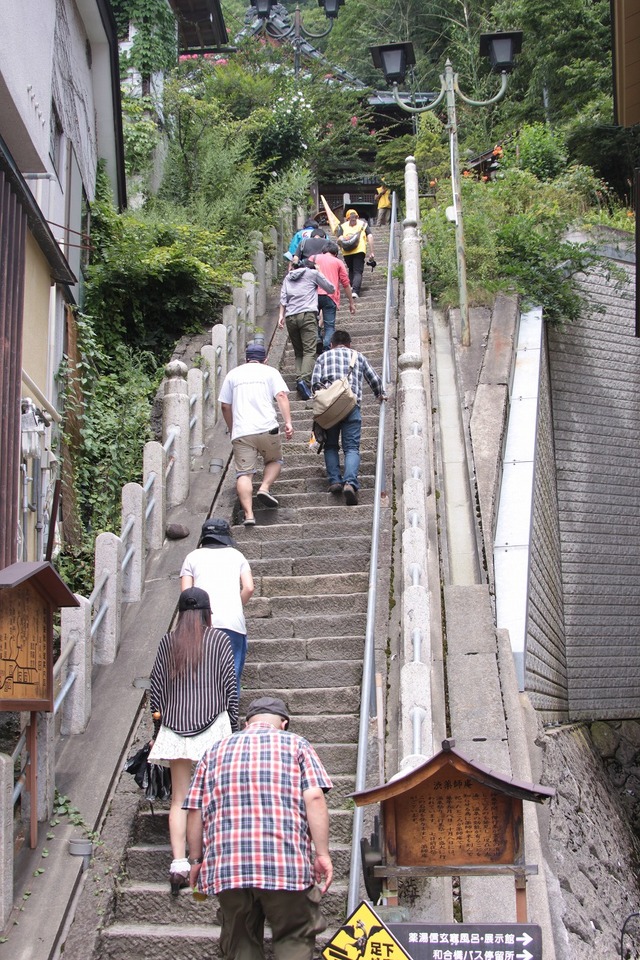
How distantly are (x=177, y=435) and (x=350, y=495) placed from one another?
1654 mm

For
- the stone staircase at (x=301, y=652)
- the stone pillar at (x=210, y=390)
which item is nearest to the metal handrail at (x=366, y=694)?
the stone staircase at (x=301, y=652)

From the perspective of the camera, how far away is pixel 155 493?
948 centimetres

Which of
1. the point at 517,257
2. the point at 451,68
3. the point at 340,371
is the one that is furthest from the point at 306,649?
the point at 517,257

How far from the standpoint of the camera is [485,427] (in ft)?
42.1

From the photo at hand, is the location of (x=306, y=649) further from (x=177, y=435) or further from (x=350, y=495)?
(x=177, y=435)

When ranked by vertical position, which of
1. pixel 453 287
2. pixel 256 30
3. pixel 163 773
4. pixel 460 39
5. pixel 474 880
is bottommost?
pixel 474 880

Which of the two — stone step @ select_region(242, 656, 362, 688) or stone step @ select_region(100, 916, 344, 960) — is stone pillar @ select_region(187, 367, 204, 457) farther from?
stone step @ select_region(100, 916, 344, 960)

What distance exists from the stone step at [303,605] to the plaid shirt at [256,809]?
3513 mm

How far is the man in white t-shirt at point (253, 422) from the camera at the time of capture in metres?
9.74

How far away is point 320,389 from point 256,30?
27828 millimetres

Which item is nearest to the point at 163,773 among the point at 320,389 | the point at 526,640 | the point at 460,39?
the point at 320,389

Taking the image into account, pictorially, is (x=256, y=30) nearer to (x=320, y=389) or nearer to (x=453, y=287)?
(x=453, y=287)

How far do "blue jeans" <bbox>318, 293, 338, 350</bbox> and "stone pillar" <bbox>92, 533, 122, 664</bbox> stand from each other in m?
5.53

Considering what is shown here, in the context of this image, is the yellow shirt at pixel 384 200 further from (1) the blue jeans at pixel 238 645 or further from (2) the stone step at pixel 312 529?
(1) the blue jeans at pixel 238 645
